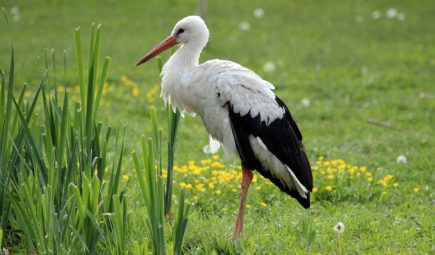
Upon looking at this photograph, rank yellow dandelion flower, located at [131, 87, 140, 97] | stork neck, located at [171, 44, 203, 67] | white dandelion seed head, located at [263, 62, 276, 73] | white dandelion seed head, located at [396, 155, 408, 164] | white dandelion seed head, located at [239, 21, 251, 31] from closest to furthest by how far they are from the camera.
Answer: stork neck, located at [171, 44, 203, 67], white dandelion seed head, located at [396, 155, 408, 164], yellow dandelion flower, located at [131, 87, 140, 97], white dandelion seed head, located at [263, 62, 276, 73], white dandelion seed head, located at [239, 21, 251, 31]

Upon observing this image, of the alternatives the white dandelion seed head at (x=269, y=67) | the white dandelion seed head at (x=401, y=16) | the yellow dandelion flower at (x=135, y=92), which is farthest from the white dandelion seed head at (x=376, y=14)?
the yellow dandelion flower at (x=135, y=92)

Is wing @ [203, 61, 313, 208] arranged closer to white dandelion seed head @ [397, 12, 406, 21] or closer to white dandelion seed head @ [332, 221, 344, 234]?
white dandelion seed head @ [332, 221, 344, 234]

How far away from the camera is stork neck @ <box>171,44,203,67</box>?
494cm

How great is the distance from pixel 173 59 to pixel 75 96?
3.76m

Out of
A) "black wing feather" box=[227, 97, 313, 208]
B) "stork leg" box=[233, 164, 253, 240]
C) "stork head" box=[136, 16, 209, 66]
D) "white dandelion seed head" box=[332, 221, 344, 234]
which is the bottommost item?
"white dandelion seed head" box=[332, 221, 344, 234]

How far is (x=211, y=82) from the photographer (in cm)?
473

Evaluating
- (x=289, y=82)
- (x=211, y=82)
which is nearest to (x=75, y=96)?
(x=289, y=82)

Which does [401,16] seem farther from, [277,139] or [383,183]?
[277,139]

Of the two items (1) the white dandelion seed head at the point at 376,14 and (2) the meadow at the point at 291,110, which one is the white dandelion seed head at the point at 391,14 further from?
(1) the white dandelion seed head at the point at 376,14

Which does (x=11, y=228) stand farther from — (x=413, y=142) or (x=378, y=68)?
(x=378, y=68)

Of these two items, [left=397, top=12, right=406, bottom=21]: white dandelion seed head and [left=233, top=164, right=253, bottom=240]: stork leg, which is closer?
[left=233, top=164, right=253, bottom=240]: stork leg

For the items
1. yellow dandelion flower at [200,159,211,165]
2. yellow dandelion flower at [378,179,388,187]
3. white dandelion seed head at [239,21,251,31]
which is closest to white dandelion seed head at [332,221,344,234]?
yellow dandelion flower at [378,179,388,187]

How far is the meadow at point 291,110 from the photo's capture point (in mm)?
4250

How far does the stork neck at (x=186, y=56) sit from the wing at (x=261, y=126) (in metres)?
0.26
